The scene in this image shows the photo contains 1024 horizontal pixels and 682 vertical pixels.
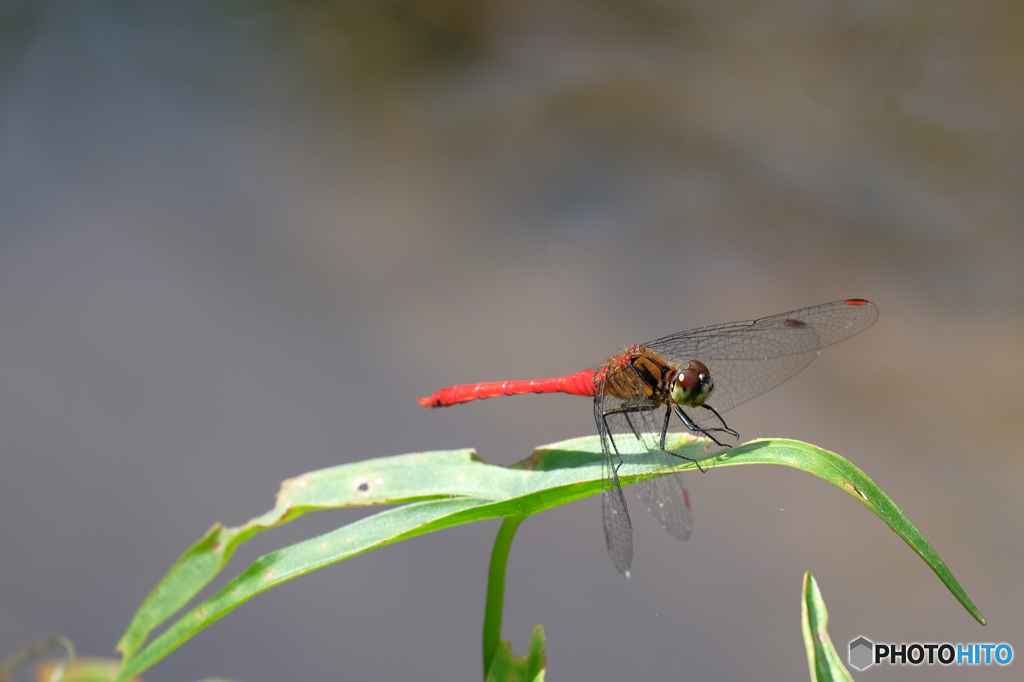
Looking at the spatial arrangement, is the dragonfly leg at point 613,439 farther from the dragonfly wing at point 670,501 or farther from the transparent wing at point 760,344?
the transparent wing at point 760,344

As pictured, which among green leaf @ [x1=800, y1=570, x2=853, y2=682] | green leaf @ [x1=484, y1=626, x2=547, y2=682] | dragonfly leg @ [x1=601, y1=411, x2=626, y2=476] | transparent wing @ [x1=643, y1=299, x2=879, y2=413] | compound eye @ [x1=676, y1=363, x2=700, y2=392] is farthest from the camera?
transparent wing @ [x1=643, y1=299, x2=879, y2=413]

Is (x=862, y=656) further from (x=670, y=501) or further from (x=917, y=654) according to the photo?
(x=670, y=501)

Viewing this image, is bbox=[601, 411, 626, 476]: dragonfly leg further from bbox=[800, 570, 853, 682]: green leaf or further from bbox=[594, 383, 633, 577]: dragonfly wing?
bbox=[800, 570, 853, 682]: green leaf

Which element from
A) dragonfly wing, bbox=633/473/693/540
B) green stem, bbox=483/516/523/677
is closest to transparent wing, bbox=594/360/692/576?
dragonfly wing, bbox=633/473/693/540

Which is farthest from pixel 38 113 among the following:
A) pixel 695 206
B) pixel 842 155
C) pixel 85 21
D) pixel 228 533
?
pixel 842 155

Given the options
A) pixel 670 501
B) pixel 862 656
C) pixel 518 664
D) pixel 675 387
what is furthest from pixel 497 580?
pixel 862 656

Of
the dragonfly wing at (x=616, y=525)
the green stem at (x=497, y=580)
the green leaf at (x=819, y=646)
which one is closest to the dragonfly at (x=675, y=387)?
the dragonfly wing at (x=616, y=525)

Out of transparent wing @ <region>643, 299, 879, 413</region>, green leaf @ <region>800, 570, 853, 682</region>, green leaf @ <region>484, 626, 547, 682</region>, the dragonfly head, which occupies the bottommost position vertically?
green leaf @ <region>484, 626, 547, 682</region>
